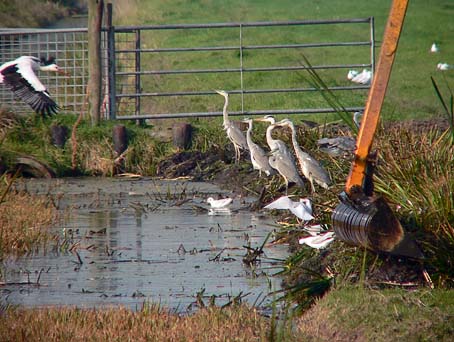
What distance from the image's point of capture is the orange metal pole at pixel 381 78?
7668 mm

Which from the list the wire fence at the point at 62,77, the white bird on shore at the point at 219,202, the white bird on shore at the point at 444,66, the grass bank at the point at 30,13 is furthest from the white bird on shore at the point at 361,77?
the grass bank at the point at 30,13

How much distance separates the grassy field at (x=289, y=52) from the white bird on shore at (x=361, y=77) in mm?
244

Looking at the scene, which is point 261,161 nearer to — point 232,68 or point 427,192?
point 427,192

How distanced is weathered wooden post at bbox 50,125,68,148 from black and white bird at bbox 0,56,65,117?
0.37 meters

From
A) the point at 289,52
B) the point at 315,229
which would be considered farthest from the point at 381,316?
the point at 289,52

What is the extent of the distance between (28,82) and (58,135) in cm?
104

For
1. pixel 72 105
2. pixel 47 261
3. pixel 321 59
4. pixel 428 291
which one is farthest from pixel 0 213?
pixel 321 59

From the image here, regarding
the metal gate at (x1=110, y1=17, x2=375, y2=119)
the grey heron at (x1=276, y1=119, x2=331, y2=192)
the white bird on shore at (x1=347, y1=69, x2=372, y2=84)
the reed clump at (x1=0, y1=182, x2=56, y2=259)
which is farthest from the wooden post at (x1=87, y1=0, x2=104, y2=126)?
the white bird on shore at (x1=347, y1=69, x2=372, y2=84)

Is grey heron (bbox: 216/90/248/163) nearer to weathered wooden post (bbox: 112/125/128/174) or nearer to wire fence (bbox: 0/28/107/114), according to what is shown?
weathered wooden post (bbox: 112/125/128/174)

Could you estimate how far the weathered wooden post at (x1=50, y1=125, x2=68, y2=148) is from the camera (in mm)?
15586

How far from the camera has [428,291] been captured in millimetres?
6898

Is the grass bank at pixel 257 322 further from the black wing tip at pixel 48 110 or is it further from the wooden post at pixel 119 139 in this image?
the wooden post at pixel 119 139

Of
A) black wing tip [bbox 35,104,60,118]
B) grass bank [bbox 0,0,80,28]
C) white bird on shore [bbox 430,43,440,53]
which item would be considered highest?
grass bank [bbox 0,0,80,28]

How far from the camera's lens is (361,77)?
2405 cm
